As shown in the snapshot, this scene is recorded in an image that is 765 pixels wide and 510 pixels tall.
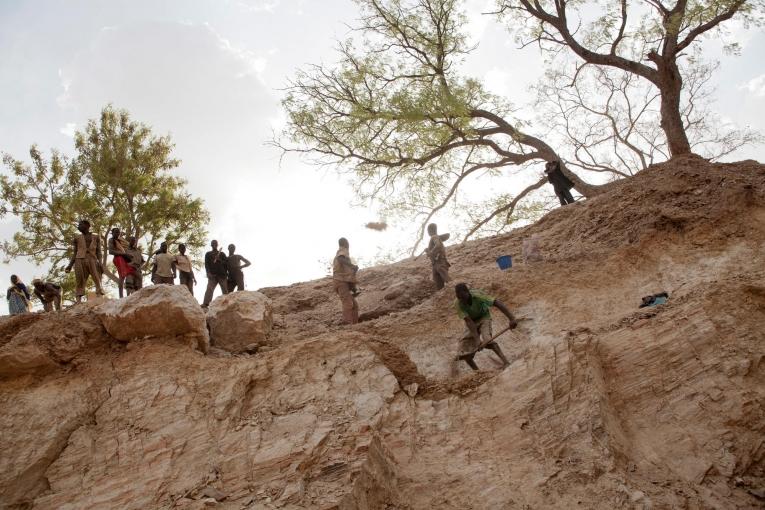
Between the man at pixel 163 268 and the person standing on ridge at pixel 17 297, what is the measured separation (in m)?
2.61

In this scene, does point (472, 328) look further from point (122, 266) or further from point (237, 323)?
point (122, 266)

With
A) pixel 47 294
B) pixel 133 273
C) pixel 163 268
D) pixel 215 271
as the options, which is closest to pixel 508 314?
pixel 215 271

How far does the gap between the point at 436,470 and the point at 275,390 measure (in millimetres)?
2012

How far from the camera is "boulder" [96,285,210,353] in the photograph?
719cm

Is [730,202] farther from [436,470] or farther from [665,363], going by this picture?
[436,470]

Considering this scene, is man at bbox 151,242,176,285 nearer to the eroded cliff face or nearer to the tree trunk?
the eroded cliff face

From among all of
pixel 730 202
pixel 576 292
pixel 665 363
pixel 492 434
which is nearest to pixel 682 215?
pixel 730 202

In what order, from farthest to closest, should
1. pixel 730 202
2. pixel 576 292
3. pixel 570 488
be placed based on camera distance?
1. pixel 730 202
2. pixel 576 292
3. pixel 570 488

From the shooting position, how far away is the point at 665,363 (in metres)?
5.86

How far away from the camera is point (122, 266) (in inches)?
393

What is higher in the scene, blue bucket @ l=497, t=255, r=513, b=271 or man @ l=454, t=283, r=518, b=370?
blue bucket @ l=497, t=255, r=513, b=271

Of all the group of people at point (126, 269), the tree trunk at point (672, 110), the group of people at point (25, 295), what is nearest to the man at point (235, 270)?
the group of people at point (126, 269)

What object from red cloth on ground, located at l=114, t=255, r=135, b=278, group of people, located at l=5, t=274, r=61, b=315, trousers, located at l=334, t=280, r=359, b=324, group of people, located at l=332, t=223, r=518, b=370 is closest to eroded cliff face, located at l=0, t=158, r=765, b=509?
group of people, located at l=332, t=223, r=518, b=370

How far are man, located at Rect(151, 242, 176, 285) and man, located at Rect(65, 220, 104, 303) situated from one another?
0.91m
